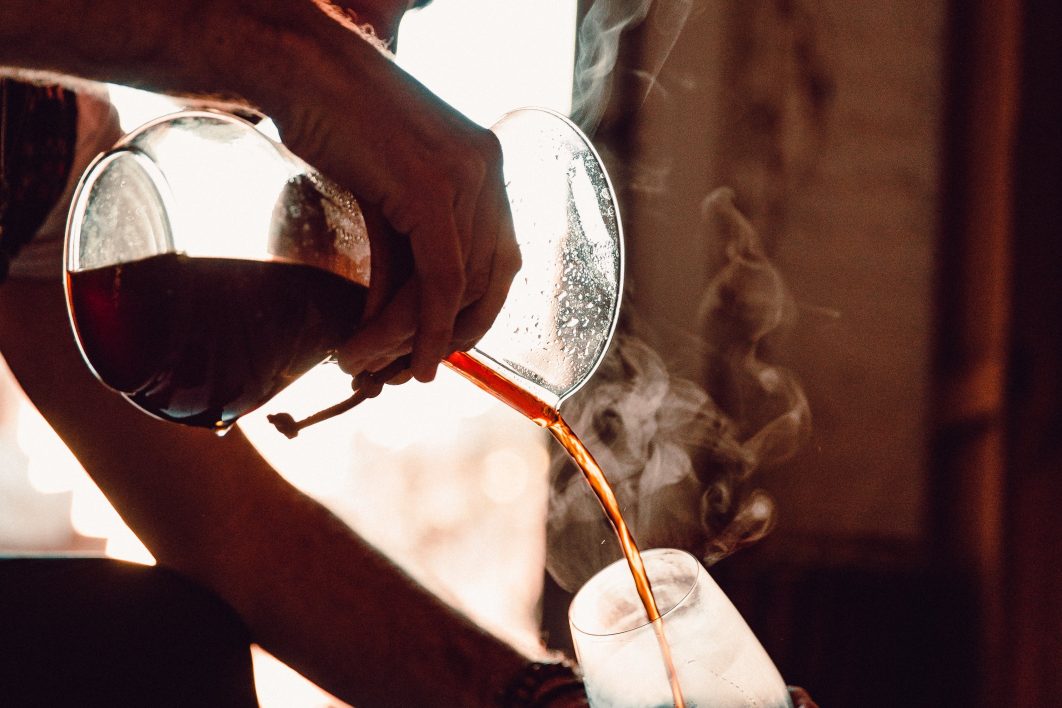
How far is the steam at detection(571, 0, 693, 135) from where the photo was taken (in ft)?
6.52

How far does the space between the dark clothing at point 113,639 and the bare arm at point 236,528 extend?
204mm

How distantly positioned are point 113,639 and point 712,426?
1629 mm

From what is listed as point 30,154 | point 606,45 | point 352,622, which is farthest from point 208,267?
point 606,45

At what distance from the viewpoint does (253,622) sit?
3.48 ft

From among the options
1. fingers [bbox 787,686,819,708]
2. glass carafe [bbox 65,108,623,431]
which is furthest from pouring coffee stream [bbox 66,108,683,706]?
fingers [bbox 787,686,819,708]

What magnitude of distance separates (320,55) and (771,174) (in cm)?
177

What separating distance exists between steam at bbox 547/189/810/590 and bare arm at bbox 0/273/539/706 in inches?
40.9

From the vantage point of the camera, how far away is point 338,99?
0.55 metres

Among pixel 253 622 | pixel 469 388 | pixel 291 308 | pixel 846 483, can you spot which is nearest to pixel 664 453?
pixel 846 483

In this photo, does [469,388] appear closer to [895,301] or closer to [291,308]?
[895,301]

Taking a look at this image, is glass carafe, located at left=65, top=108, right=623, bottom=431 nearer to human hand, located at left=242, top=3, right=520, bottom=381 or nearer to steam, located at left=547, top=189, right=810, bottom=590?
human hand, located at left=242, top=3, right=520, bottom=381

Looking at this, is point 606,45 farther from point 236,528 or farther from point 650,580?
point 650,580

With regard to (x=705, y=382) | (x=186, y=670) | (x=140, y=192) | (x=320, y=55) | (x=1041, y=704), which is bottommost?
(x=1041, y=704)

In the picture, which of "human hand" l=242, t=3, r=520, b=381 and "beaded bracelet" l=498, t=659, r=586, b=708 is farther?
"beaded bracelet" l=498, t=659, r=586, b=708
